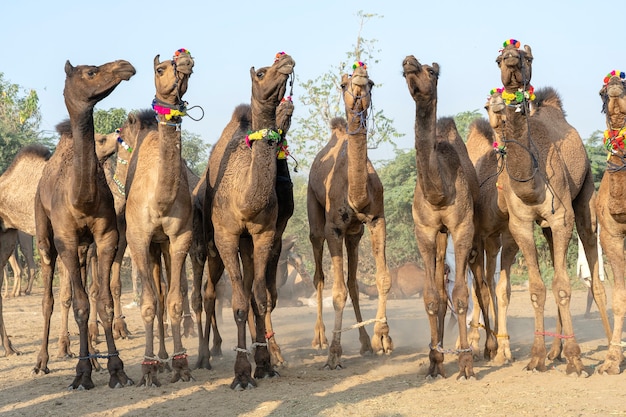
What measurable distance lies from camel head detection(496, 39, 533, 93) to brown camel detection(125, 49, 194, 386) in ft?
9.98

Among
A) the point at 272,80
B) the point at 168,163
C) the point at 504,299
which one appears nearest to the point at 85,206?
the point at 168,163

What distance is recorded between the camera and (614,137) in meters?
7.98

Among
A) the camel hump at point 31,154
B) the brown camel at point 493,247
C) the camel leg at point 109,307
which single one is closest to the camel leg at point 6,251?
the camel hump at point 31,154

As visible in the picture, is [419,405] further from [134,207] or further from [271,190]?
[134,207]

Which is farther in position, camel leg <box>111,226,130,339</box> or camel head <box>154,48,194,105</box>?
camel leg <box>111,226,130,339</box>

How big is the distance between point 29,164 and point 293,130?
52.0 feet

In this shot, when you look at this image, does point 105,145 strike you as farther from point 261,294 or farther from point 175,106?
point 261,294

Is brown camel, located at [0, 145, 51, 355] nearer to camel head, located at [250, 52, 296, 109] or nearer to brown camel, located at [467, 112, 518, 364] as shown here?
camel head, located at [250, 52, 296, 109]

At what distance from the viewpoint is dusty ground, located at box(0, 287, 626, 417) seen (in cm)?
672

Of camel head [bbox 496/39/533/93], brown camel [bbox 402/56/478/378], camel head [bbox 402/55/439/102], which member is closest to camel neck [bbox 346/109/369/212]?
brown camel [bbox 402/56/478/378]

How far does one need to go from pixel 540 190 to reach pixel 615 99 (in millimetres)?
1148

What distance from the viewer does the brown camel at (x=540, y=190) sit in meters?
7.84

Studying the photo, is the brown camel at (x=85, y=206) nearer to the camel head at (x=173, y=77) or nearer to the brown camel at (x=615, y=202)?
the camel head at (x=173, y=77)

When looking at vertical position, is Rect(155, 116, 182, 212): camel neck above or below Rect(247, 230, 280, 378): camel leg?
above
